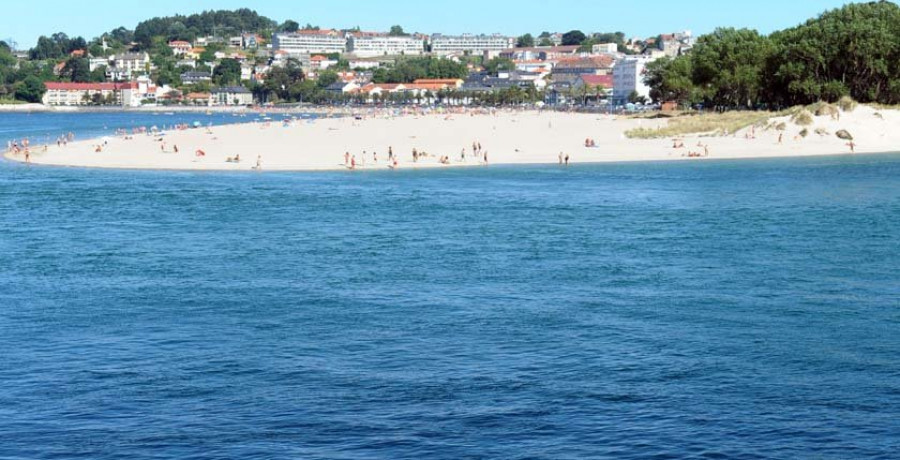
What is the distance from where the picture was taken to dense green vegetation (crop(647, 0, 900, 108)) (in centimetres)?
9850

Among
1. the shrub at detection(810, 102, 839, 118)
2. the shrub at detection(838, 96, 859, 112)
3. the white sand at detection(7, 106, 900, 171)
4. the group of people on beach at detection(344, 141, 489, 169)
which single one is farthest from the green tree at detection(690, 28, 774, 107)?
the group of people on beach at detection(344, 141, 489, 169)

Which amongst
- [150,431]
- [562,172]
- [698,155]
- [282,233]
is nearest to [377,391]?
[150,431]

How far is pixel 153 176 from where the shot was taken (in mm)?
63094

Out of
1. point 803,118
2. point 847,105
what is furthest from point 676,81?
point 803,118

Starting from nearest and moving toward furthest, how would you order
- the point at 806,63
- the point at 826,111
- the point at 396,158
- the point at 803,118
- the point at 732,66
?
the point at 396,158
the point at 803,118
the point at 826,111
the point at 806,63
the point at 732,66

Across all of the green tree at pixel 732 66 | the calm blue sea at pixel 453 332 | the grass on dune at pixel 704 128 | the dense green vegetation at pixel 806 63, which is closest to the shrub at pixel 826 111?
the grass on dune at pixel 704 128

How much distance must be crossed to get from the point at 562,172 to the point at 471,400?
44834mm

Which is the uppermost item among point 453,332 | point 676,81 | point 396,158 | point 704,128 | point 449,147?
point 676,81

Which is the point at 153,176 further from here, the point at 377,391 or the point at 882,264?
the point at 377,391

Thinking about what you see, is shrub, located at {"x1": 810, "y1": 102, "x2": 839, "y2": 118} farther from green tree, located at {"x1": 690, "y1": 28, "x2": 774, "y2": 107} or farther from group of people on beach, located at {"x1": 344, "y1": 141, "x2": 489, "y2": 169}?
green tree, located at {"x1": 690, "y1": 28, "x2": 774, "y2": 107}

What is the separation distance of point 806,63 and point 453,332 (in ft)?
279

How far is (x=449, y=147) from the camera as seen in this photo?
263 ft

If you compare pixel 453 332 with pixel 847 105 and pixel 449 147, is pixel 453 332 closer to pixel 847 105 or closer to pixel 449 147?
pixel 449 147

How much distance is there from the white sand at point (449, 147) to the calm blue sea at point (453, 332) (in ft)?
77.2
